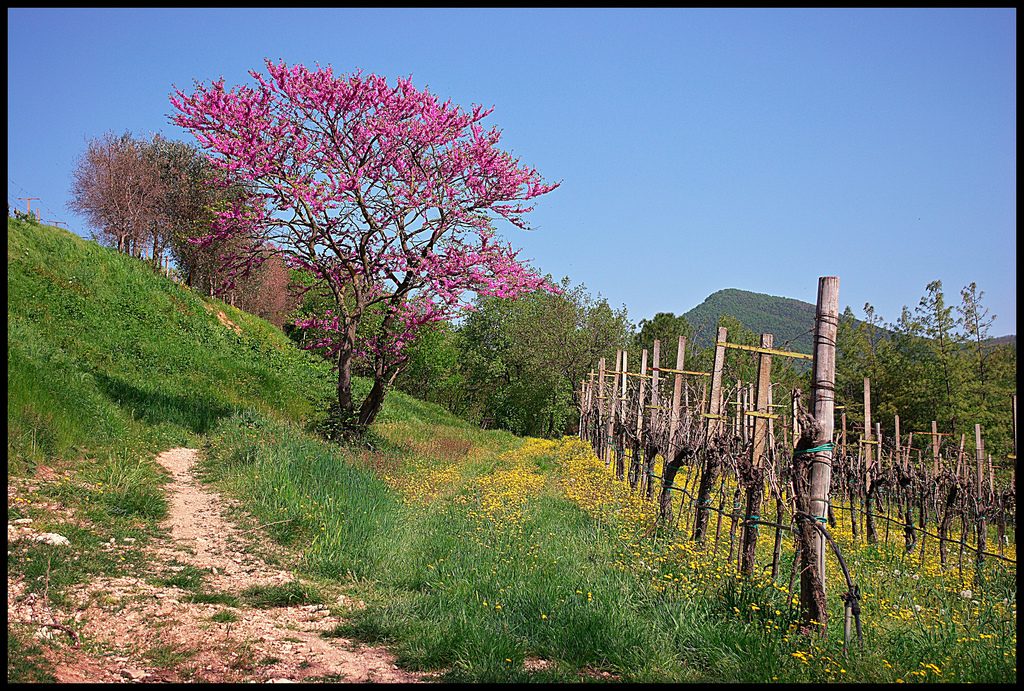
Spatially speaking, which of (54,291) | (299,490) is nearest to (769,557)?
(299,490)

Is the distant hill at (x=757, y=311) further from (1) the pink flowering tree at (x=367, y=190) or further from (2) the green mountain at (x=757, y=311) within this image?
(1) the pink flowering tree at (x=367, y=190)

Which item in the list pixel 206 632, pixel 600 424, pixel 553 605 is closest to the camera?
pixel 206 632

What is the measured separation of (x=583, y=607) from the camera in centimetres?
548

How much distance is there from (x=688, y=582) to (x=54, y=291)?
16156 millimetres

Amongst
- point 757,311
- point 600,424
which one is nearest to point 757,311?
point 757,311

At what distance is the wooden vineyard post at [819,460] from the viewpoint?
5434mm

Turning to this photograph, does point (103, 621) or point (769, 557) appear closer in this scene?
point (103, 621)

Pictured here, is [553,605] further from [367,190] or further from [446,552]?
[367,190]

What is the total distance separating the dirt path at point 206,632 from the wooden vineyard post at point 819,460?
286cm

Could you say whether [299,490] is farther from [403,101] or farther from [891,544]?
[891,544]

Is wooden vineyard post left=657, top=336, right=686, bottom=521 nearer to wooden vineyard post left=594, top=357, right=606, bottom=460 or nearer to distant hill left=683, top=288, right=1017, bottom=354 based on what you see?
wooden vineyard post left=594, top=357, right=606, bottom=460

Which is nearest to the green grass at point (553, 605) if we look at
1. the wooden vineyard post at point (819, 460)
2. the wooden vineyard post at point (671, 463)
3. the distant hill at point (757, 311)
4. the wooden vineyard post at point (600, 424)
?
the wooden vineyard post at point (819, 460)

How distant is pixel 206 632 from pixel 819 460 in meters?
4.58

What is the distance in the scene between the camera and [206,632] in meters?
5.30
